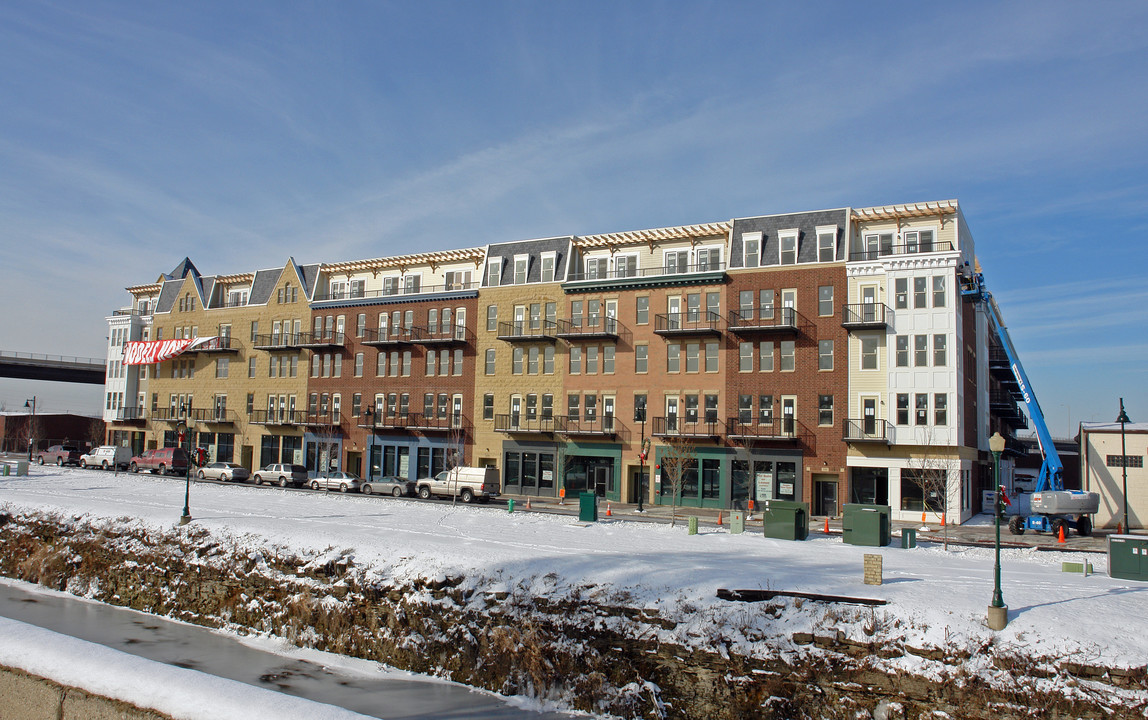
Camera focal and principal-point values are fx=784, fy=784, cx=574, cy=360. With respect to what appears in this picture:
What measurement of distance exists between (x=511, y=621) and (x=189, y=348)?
200 ft

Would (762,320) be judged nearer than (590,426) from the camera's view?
Yes

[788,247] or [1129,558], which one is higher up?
[788,247]

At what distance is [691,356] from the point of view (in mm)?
47594

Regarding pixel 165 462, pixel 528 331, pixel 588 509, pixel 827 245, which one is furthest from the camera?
pixel 165 462

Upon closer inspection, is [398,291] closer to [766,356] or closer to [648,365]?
[648,365]

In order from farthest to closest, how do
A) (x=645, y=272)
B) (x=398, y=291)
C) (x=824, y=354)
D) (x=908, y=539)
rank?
(x=398, y=291)
(x=645, y=272)
(x=824, y=354)
(x=908, y=539)

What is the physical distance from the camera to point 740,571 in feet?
59.1

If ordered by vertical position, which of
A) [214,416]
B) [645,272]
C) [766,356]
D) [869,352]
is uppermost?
[645,272]

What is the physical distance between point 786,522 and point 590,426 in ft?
78.6

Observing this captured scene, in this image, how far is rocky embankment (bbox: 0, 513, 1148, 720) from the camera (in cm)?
1284

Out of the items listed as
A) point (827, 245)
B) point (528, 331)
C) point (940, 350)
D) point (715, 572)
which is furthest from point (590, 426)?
point (715, 572)

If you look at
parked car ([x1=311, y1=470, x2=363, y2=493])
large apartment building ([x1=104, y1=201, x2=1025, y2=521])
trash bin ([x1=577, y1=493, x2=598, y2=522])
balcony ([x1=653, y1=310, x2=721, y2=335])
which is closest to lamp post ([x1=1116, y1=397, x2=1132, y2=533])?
large apartment building ([x1=104, y1=201, x2=1025, y2=521])

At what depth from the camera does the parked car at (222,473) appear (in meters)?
52.5

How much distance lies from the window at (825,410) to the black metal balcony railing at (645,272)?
9708mm
